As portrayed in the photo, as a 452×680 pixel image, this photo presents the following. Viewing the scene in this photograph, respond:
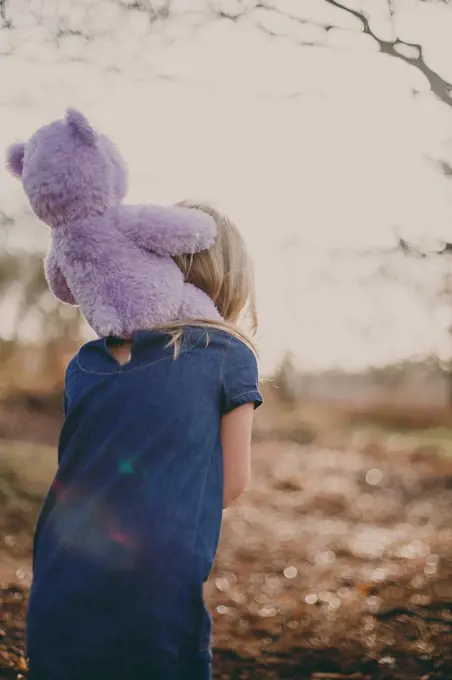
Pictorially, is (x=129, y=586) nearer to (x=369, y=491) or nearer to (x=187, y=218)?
(x=187, y=218)

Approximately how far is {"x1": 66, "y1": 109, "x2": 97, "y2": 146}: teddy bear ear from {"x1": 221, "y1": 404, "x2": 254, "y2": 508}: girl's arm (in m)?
0.72

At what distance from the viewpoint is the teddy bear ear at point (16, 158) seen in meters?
1.89

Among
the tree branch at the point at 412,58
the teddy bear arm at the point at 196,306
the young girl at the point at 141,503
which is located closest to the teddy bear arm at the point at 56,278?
the young girl at the point at 141,503

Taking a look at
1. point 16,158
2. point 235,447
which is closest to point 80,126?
point 16,158

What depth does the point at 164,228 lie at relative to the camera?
5.68ft

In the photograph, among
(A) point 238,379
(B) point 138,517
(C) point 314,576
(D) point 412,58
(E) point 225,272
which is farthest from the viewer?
(C) point 314,576

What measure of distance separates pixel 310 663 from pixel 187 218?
2529 millimetres

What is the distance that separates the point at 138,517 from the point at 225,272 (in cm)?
64

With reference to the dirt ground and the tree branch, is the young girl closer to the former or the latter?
the dirt ground

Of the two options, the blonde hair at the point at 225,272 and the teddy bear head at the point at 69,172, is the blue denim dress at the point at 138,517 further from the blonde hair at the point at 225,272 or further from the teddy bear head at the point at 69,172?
the teddy bear head at the point at 69,172

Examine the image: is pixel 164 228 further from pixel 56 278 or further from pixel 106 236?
pixel 56 278

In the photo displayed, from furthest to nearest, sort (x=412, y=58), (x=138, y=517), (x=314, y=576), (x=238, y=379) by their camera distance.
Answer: (x=314, y=576), (x=412, y=58), (x=238, y=379), (x=138, y=517)

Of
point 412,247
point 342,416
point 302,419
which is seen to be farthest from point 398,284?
point 342,416

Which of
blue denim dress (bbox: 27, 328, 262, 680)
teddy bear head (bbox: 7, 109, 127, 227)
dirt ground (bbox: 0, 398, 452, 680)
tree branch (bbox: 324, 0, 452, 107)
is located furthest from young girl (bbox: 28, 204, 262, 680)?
tree branch (bbox: 324, 0, 452, 107)
